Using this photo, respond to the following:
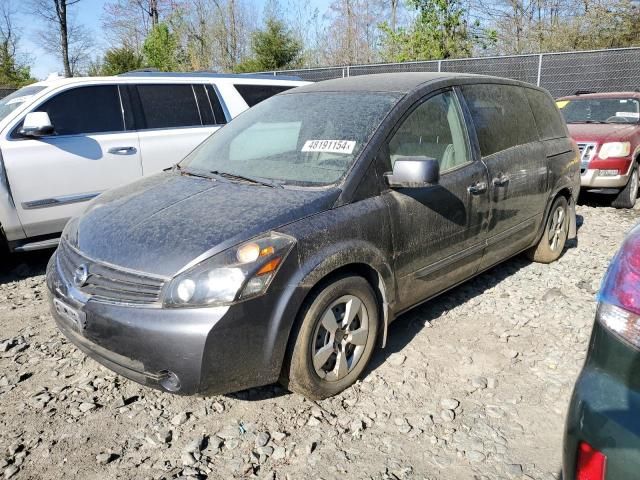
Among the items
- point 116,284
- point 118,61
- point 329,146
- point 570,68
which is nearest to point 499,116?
point 329,146

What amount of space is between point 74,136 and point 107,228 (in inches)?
101

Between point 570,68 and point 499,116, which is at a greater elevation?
point 570,68

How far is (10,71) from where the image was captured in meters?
28.1

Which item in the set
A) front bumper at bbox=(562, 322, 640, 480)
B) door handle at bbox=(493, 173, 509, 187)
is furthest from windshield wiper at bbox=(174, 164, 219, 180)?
front bumper at bbox=(562, 322, 640, 480)

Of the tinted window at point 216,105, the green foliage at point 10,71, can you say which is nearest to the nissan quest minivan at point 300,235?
the tinted window at point 216,105

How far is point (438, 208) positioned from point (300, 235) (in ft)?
3.64

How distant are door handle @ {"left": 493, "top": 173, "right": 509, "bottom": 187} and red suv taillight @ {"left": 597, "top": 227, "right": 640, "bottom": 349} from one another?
2105 mm

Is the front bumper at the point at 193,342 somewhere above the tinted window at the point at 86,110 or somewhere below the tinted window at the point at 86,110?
below

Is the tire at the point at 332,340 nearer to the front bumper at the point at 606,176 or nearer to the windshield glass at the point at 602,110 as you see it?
the front bumper at the point at 606,176

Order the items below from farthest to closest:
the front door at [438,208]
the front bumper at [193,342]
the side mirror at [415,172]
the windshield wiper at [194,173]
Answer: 1. the windshield wiper at [194,173]
2. the front door at [438,208]
3. the side mirror at [415,172]
4. the front bumper at [193,342]

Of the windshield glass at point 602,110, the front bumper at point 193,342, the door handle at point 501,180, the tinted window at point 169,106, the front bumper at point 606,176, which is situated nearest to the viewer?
the front bumper at point 193,342

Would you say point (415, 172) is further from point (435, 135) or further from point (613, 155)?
point (613, 155)

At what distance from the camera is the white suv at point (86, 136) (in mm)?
4539

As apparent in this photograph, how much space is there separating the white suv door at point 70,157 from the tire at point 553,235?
13.0 ft
